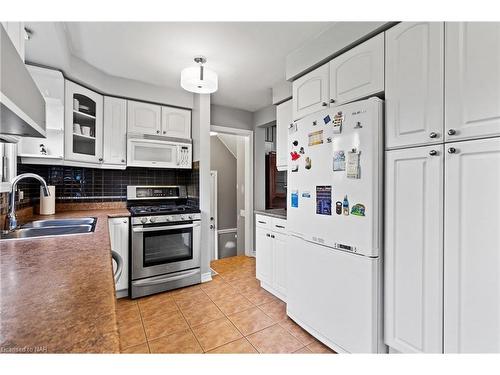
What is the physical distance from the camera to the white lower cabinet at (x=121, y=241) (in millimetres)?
2475

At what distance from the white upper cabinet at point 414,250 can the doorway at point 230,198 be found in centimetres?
258

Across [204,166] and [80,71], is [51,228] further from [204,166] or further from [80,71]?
[204,166]

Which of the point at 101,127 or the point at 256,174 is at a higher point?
the point at 101,127

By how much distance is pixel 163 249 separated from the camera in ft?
8.91

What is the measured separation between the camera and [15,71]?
742 mm

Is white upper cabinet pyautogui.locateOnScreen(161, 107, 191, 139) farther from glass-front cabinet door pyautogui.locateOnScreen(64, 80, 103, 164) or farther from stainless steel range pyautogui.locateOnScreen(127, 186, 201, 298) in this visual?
stainless steel range pyautogui.locateOnScreen(127, 186, 201, 298)

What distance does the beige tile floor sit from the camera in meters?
1.78

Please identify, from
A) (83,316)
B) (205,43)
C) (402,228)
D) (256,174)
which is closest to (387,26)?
(402,228)

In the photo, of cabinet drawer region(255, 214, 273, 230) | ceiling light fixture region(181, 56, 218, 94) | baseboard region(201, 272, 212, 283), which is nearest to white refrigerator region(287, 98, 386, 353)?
cabinet drawer region(255, 214, 273, 230)

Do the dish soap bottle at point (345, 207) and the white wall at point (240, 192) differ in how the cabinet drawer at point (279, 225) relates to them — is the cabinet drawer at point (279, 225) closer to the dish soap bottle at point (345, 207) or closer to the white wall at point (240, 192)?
the dish soap bottle at point (345, 207)

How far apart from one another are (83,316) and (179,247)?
2.35 metres

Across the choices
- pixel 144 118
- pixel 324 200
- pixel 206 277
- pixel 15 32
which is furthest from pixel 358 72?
pixel 206 277

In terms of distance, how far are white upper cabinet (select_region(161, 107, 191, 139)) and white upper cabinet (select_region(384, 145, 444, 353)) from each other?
247cm
